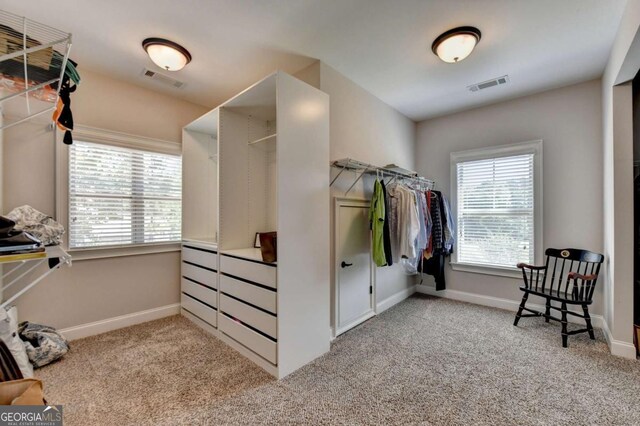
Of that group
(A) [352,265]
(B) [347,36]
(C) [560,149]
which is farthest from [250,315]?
(C) [560,149]

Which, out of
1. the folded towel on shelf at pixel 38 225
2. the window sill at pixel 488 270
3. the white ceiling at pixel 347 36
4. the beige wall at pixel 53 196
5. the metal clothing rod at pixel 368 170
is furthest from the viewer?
the window sill at pixel 488 270

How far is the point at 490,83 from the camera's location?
3.06 meters

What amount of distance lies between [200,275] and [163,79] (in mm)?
2186

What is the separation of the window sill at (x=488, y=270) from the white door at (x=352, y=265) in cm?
151

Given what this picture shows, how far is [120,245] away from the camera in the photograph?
289 cm

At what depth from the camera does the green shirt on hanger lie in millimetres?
2764

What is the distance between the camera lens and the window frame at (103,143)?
2551 mm

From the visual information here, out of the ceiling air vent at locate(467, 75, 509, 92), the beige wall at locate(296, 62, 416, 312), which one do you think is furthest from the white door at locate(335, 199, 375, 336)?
the ceiling air vent at locate(467, 75, 509, 92)

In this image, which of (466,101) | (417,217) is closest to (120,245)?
(417,217)

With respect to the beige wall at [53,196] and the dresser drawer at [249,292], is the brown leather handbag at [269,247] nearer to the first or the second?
the dresser drawer at [249,292]

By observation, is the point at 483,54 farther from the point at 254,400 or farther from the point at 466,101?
the point at 254,400

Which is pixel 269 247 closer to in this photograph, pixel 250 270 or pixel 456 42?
pixel 250 270

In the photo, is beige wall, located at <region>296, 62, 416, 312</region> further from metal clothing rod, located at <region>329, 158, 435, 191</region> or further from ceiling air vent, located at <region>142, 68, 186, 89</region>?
ceiling air vent, located at <region>142, 68, 186, 89</region>

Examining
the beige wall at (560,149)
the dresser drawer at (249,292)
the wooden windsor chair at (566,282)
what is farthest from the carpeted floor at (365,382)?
the beige wall at (560,149)
